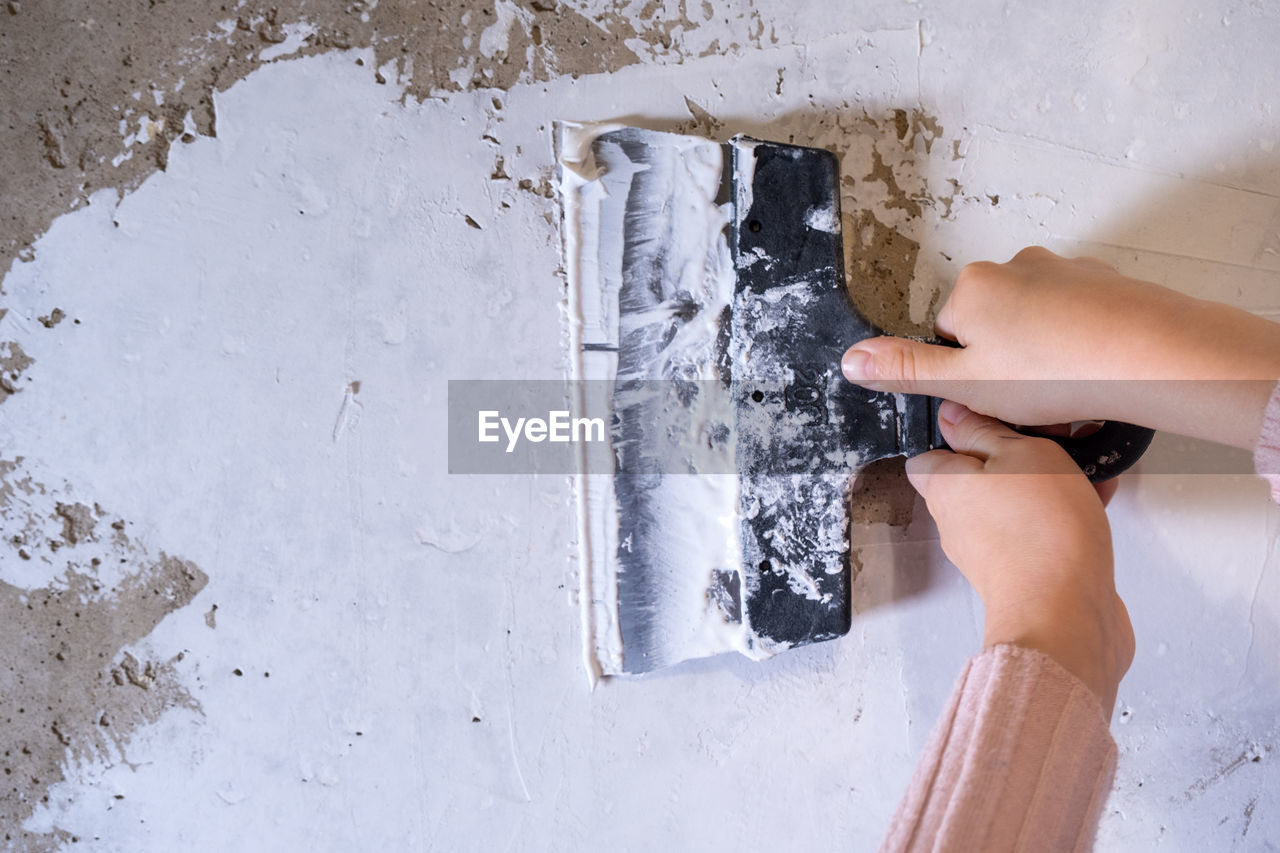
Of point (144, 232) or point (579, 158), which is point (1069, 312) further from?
point (144, 232)

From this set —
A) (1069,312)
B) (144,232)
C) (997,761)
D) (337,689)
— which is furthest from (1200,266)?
(144,232)

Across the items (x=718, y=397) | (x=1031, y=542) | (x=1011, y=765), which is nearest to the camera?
(x=1011, y=765)

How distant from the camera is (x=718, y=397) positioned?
877 mm

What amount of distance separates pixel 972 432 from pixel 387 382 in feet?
2.28

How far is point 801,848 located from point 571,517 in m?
0.54

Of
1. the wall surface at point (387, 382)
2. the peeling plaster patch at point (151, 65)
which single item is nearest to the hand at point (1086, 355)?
the wall surface at point (387, 382)

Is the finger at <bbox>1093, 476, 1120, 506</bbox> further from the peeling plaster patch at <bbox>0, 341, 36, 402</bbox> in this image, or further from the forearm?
the peeling plaster patch at <bbox>0, 341, 36, 402</bbox>

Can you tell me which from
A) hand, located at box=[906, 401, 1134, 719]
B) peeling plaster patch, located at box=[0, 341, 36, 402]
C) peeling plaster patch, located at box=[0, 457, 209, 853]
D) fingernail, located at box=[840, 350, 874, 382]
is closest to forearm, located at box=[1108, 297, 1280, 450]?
hand, located at box=[906, 401, 1134, 719]

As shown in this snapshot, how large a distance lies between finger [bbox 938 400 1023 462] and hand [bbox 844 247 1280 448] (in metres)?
0.03

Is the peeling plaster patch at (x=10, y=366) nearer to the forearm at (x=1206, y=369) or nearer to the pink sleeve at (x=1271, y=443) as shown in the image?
the forearm at (x=1206, y=369)

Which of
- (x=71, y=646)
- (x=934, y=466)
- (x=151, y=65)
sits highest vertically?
(x=151, y=65)

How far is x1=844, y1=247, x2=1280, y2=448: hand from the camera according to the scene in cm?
69

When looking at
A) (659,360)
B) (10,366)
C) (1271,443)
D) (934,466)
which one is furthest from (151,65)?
(1271,443)

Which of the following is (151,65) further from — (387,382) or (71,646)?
(71,646)
